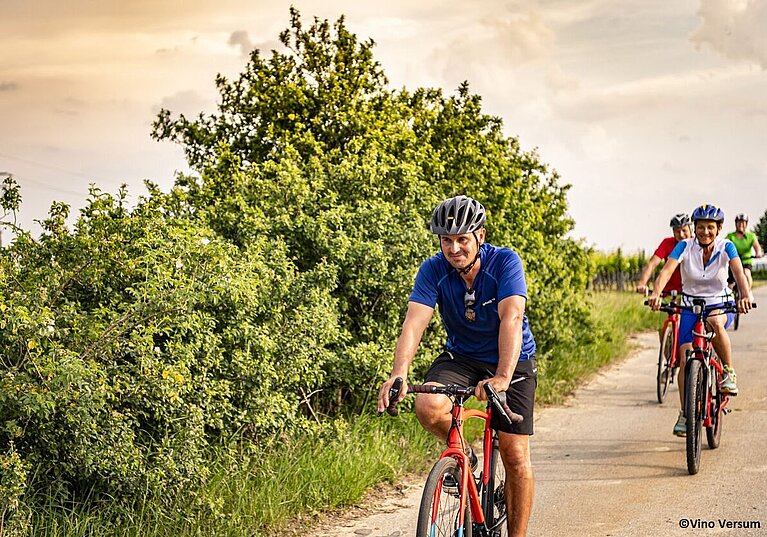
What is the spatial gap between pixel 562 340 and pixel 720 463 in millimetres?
4704

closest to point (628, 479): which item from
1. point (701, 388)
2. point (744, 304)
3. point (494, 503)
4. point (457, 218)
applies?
point (701, 388)

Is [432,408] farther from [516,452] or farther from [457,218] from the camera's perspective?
[457,218]

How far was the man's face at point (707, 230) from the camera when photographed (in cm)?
872

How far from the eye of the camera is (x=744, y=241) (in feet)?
55.0

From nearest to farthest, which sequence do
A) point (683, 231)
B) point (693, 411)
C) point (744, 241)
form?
point (693, 411) → point (683, 231) → point (744, 241)

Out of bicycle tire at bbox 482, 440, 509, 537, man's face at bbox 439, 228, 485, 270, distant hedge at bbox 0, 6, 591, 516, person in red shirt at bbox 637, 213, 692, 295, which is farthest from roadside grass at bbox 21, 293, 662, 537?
person in red shirt at bbox 637, 213, 692, 295

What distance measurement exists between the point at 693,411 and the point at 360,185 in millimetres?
3703

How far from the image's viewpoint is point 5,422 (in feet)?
18.4

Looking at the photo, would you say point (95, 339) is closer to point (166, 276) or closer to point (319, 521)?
point (166, 276)

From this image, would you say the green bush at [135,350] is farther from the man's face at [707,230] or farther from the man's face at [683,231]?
the man's face at [683,231]

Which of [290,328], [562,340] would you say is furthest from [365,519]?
[562,340]

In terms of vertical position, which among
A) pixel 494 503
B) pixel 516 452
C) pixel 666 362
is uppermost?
pixel 666 362

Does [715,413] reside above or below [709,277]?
below

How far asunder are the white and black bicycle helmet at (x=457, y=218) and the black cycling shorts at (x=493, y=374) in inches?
28.1
